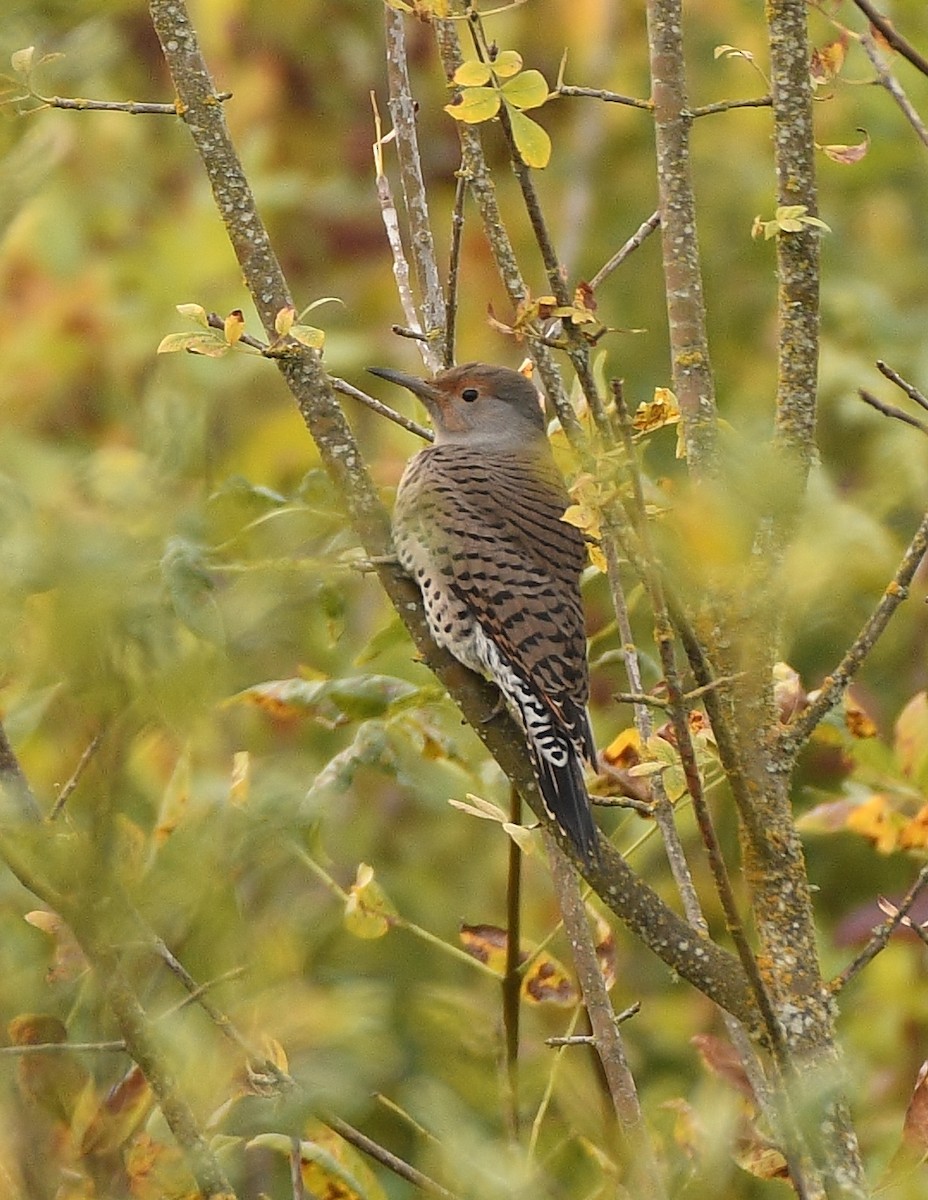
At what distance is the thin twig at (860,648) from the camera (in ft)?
6.63

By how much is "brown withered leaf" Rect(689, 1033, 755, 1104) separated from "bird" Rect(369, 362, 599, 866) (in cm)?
43

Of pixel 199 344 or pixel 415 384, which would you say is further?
pixel 415 384

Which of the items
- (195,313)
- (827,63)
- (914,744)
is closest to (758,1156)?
(914,744)

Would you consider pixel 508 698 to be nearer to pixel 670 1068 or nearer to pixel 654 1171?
pixel 654 1171

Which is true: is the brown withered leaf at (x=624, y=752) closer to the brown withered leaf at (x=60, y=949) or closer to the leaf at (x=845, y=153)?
the leaf at (x=845, y=153)

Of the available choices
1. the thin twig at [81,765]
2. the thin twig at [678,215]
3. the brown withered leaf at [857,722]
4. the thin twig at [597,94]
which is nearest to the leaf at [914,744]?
the brown withered leaf at [857,722]

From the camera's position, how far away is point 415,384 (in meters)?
3.67

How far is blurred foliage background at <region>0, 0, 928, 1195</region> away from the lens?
3.90 feet

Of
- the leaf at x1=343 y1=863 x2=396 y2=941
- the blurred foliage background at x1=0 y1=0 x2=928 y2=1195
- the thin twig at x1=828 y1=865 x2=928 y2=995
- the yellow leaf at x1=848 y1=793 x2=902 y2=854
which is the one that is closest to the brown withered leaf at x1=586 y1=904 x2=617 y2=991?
the blurred foliage background at x1=0 y1=0 x2=928 y2=1195

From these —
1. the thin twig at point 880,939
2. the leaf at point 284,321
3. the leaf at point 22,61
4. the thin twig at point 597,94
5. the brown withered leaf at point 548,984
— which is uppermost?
the leaf at point 22,61

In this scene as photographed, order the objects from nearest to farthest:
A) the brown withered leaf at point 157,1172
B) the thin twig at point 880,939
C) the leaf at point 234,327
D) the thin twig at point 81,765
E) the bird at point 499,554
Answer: the thin twig at point 81,765
the brown withered leaf at point 157,1172
the thin twig at point 880,939
the leaf at point 234,327
the bird at point 499,554

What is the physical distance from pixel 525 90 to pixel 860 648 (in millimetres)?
752

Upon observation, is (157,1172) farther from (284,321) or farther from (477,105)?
(477,105)

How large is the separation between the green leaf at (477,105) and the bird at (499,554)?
698mm
